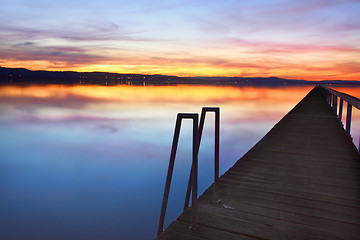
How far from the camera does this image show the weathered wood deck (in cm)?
274

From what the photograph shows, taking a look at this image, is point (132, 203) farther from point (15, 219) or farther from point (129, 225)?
point (15, 219)

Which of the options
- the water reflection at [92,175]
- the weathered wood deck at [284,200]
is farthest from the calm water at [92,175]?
the weathered wood deck at [284,200]

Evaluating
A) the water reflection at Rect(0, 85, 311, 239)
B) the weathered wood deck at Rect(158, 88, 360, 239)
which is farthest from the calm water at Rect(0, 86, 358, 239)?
the weathered wood deck at Rect(158, 88, 360, 239)

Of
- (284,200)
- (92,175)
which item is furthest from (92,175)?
(284,200)

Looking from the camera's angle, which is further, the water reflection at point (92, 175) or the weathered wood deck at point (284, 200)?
the water reflection at point (92, 175)

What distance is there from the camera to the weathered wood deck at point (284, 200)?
2.74 m

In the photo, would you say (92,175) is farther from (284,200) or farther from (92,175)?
(284,200)

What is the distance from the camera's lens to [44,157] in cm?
1045

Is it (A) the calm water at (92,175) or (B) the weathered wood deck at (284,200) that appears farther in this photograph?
(A) the calm water at (92,175)

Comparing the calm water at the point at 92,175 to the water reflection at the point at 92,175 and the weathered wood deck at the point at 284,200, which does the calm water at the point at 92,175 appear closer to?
the water reflection at the point at 92,175

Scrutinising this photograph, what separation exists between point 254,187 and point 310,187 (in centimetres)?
76

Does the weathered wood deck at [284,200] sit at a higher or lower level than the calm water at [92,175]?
higher

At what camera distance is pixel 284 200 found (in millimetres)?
3402

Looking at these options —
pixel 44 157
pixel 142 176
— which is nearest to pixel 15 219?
pixel 142 176
